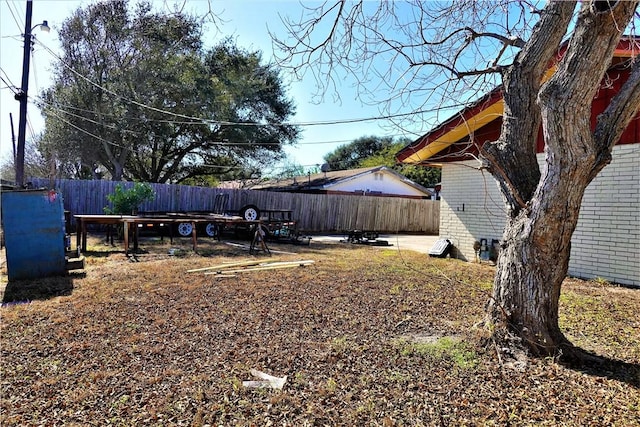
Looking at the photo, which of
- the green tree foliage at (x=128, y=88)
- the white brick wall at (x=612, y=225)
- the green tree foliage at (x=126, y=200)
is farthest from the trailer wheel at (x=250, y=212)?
the white brick wall at (x=612, y=225)

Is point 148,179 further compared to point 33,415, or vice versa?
point 148,179

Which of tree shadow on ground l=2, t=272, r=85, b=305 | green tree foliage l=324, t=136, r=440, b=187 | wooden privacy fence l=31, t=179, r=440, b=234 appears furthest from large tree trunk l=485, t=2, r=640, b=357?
green tree foliage l=324, t=136, r=440, b=187

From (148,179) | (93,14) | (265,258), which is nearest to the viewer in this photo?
(265,258)

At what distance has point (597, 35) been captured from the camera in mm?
2811

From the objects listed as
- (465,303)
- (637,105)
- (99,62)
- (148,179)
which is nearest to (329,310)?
(465,303)

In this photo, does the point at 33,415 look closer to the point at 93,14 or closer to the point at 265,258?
the point at 265,258

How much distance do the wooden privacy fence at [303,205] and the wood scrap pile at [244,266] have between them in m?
7.88

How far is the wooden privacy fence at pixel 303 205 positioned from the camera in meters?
13.2

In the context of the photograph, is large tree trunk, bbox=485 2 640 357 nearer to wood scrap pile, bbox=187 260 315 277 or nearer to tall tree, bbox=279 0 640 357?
tall tree, bbox=279 0 640 357

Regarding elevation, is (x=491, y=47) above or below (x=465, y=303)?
above

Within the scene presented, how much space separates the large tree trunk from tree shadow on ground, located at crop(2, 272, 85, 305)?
17.3 ft

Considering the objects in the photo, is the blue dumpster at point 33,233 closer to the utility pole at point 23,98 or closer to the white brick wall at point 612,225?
the utility pole at point 23,98

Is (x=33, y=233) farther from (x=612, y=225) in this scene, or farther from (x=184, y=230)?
(x=612, y=225)

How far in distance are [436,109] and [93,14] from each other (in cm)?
1655
